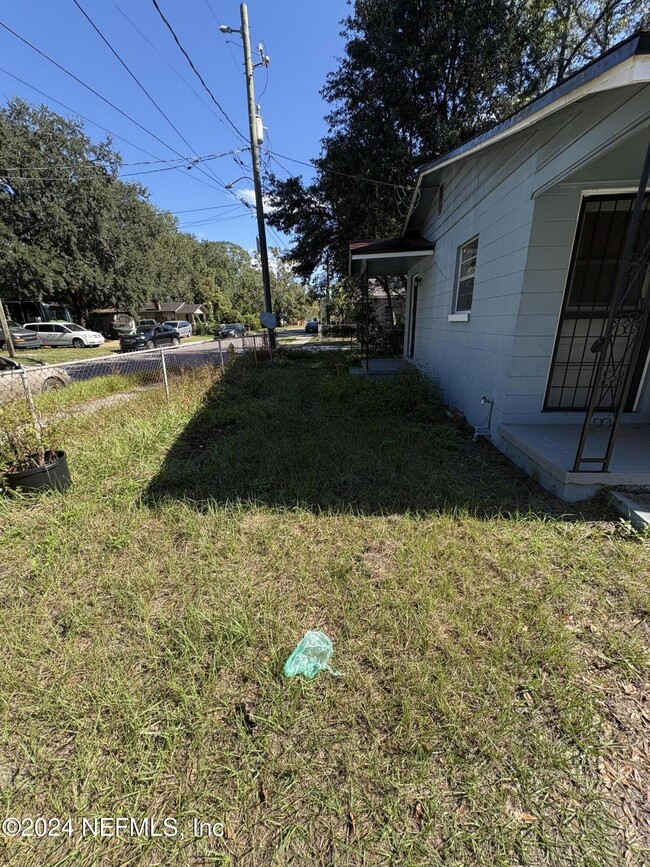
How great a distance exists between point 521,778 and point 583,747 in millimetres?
311

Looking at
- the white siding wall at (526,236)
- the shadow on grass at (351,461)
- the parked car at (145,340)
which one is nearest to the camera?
the white siding wall at (526,236)

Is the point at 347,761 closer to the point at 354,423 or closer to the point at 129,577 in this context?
the point at 129,577

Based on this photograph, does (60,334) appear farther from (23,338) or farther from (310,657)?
(310,657)

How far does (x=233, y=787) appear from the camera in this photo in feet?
4.40

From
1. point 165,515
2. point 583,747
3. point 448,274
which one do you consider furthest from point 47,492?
point 448,274

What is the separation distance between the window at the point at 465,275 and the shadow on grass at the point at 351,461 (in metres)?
1.29

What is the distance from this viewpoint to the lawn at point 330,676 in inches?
48.5

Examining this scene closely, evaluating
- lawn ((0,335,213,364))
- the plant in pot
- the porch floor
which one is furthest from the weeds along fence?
lawn ((0,335,213,364))

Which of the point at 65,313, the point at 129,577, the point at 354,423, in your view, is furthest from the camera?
the point at 65,313

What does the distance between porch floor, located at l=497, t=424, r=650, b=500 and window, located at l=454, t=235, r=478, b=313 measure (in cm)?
233

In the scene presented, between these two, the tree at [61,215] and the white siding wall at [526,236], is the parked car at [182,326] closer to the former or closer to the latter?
the tree at [61,215]

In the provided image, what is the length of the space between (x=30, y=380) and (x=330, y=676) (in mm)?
8988

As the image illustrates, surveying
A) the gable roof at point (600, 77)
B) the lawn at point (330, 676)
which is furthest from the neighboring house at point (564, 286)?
the lawn at point (330, 676)

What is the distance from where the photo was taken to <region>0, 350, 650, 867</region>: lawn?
1231 millimetres
